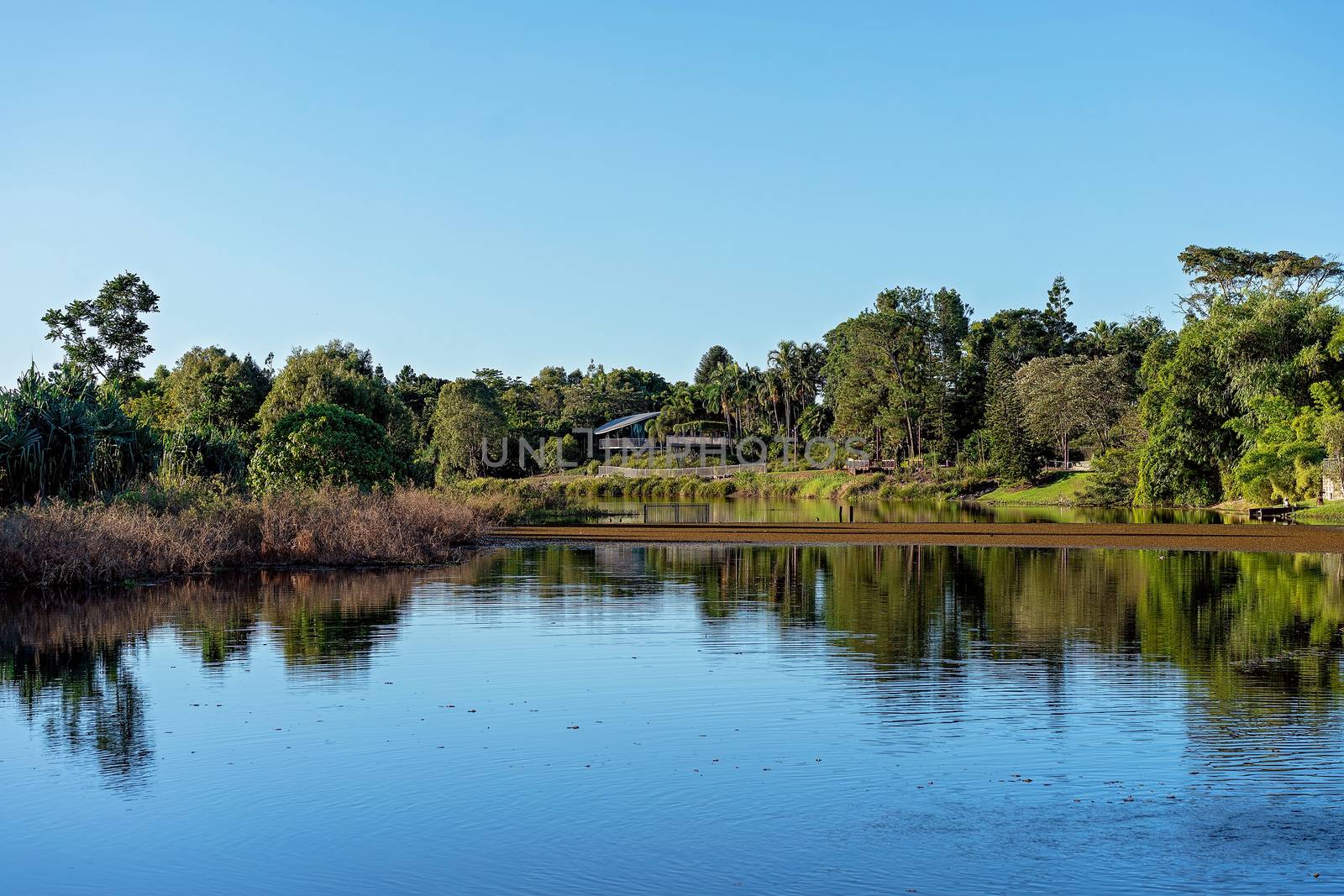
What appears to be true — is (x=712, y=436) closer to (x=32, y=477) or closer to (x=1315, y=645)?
(x=32, y=477)

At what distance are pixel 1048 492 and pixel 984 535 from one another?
136 feet

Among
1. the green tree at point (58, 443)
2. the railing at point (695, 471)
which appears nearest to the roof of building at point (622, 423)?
the railing at point (695, 471)

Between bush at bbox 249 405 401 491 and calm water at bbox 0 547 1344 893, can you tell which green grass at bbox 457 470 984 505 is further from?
calm water at bbox 0 547 1344 893

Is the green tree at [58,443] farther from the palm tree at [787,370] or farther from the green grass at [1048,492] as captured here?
the palm tree at [787,370]

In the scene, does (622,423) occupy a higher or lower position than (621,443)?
higher

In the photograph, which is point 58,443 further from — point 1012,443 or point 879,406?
point 879,406

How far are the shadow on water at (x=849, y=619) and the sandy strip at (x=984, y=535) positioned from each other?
5.91 meters

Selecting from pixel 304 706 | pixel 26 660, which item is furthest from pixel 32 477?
pixel 304 706

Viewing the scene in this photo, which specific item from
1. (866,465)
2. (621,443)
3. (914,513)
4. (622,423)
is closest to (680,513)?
(914,513)

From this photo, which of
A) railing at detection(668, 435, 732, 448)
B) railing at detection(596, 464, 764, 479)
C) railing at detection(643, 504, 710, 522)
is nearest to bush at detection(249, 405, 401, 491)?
railing at detection(643, 504, 710, 522)

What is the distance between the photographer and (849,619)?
74.6ft

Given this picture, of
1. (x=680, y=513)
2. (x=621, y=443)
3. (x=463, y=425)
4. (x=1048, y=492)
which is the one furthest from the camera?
(x=621, y=443)

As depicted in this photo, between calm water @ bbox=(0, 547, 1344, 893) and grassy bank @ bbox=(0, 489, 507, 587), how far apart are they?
2461mm

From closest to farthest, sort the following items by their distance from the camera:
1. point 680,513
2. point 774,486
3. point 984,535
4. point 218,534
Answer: point 218,534
point 984,535
point 680,513
point 774,486
